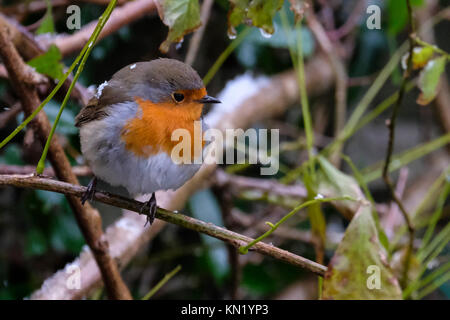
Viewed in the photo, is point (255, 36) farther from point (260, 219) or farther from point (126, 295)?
point (126, 295)

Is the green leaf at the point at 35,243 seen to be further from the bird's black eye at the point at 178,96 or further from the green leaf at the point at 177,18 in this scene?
the green leaf at the point at 177,18

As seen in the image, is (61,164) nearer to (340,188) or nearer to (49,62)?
(49,62)

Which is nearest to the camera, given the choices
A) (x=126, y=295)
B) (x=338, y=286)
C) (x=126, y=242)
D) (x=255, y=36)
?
(x=338, y=286)

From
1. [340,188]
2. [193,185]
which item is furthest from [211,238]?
[340,188]

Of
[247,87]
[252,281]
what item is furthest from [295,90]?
[252,281]

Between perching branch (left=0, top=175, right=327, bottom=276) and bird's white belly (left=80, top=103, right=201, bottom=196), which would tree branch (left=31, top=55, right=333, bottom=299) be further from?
perching branch (left=0, top=175, right=327, bottom=276)
